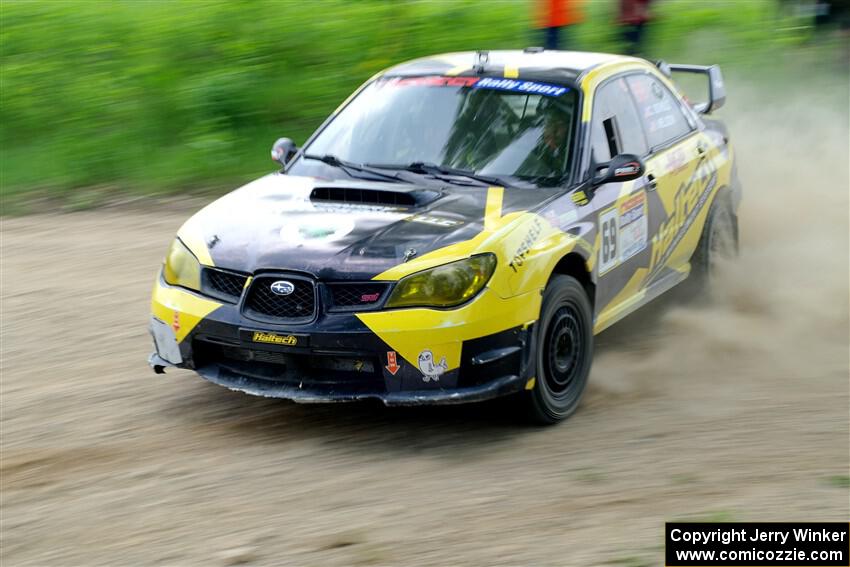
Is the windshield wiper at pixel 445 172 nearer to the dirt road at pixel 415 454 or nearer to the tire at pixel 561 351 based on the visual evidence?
the tire at pixel 561 351

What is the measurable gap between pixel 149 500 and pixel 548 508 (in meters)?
1.66

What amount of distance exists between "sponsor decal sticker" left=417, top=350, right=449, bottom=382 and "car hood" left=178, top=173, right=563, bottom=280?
1.42 feet

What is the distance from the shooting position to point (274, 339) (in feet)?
17.8

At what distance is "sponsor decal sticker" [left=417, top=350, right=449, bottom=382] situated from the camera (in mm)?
5324

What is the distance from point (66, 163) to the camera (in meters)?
12.1

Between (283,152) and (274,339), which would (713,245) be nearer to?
(283,152)

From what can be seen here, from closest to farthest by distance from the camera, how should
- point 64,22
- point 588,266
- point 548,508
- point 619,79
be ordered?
point 548,508, point 588,266, point 619,79, point 64,22

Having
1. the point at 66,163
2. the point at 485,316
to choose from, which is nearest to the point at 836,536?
the point at 485,316

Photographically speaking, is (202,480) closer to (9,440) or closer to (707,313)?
(9,440)

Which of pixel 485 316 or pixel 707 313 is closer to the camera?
pixel 485 316

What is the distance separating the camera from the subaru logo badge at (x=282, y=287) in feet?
17.8

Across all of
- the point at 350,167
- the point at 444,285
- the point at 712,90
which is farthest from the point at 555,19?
the point at 444,285

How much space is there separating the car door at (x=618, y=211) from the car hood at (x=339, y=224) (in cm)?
46

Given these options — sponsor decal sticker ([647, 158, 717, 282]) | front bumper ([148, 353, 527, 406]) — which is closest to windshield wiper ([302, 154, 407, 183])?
front bumper ([148, 353, 527, 406])
